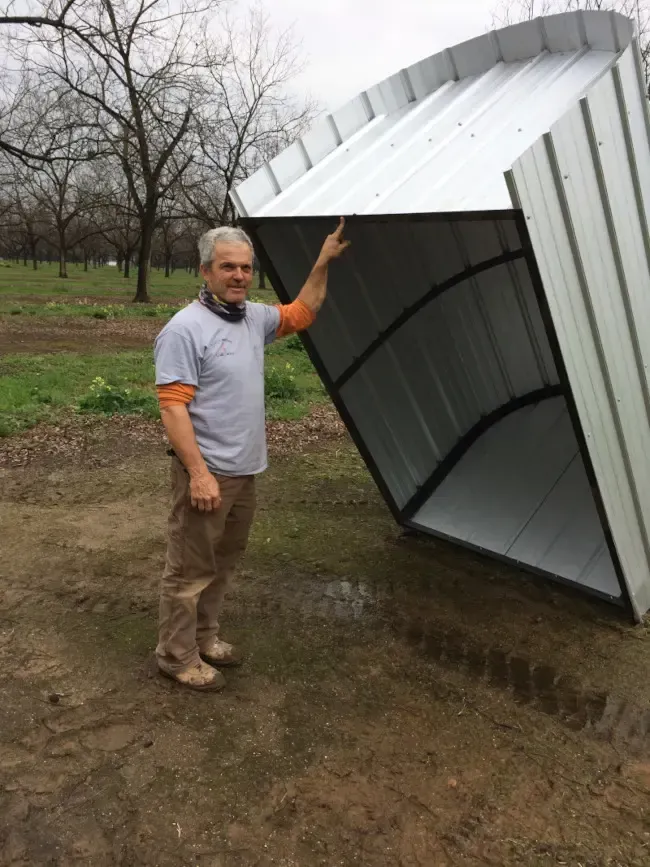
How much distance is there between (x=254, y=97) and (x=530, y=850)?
29820 millimetres

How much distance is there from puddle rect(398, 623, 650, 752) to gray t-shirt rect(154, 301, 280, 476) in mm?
1591

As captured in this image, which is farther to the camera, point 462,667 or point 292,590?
point 292,590

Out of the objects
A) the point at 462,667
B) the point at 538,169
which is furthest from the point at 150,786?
the point at 538,169

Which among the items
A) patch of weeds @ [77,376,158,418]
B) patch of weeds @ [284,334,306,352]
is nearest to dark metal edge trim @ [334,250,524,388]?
patch of weeds @ [77,376,158,418]

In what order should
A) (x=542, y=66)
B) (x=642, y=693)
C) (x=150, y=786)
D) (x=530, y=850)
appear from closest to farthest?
1. (x=530, y=850)
2. (x=150, y=786)
3. (x=642, y=693)
4. (x=542, y=66)

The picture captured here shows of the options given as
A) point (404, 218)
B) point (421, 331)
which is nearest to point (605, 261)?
point (404, 218)

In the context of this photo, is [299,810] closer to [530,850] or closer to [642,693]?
[530,850]

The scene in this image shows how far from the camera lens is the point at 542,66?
3799 millimetres

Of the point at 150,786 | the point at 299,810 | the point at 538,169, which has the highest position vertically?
the point at 538,169

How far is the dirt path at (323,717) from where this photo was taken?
259 centimetres

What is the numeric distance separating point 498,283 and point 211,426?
125 inches

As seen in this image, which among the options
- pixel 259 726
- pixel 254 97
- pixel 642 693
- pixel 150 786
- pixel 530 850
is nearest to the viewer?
pixel 530 850

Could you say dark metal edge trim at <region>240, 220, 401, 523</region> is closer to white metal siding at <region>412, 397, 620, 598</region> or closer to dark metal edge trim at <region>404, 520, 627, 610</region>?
dark metal edge trim at <region>404, 520, 627, 610</region>

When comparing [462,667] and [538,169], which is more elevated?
[538,169]
